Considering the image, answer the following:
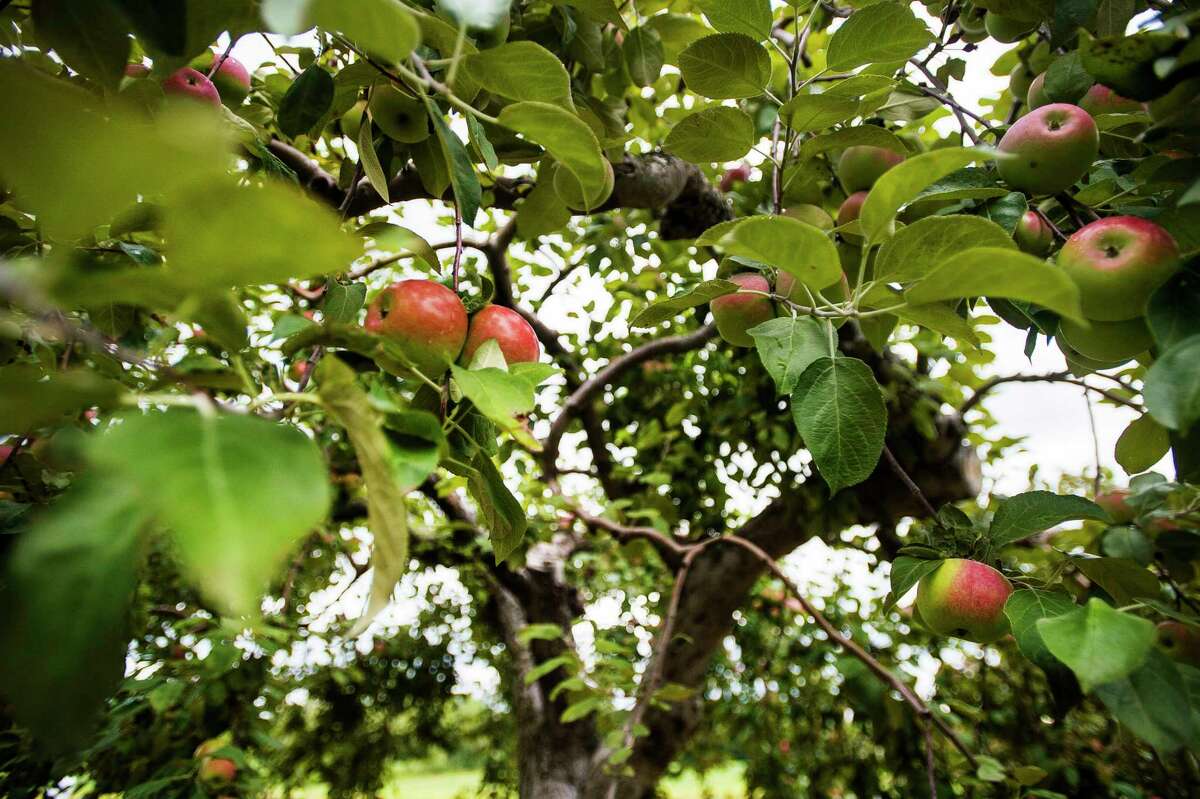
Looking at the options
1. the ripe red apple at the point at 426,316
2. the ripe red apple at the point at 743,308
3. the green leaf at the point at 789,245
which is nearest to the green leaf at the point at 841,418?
the green leaf at the point at 789,245

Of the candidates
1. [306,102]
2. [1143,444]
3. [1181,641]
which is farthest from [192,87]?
[1181,641]

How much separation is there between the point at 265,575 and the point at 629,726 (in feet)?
4.13

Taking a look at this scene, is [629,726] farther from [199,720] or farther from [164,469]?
[199,720]

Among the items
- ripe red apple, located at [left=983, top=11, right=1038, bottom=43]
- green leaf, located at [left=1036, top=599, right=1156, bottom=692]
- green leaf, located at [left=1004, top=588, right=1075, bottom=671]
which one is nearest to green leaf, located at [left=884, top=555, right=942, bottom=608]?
green leaf, located at [left=1004, top=588, right=1075, bottom=671]

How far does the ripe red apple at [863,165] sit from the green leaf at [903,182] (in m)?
0.58

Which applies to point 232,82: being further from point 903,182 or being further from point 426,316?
point 903,182

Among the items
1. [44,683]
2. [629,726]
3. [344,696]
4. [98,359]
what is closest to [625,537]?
[629,726]

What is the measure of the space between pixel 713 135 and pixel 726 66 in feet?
0.27

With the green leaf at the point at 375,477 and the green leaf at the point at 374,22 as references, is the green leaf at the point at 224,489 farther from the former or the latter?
the green leaf at the point at 374,22

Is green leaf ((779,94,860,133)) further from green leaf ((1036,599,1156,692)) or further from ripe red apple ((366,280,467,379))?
green leaf ((1036,599,1156,692))

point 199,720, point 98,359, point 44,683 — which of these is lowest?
point 44,683

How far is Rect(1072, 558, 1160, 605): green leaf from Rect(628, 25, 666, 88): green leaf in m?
1.07

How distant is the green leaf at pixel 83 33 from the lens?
0.49 metres

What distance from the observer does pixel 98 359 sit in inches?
38.7
